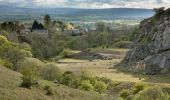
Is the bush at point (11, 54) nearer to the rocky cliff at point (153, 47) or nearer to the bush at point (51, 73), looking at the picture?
the bush at point (51, 73)

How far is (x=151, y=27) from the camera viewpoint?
98.2m

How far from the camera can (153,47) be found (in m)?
91.1

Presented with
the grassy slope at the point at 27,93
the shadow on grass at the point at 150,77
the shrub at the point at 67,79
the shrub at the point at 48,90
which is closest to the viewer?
the grassy slope at the point at 27,93

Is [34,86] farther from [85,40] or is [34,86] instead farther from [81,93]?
[85,40]

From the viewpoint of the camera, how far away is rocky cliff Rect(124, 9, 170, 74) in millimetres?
83438

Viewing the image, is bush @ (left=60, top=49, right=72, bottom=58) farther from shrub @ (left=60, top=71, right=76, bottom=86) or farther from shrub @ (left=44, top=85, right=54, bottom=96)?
shrub @ (left=44, top=85, right=54, bottom=96)

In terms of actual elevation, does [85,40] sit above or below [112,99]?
below

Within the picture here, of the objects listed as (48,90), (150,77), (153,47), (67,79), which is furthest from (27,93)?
(153,47)

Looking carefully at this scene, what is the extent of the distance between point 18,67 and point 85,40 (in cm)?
10070

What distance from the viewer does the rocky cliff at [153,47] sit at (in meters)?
83.4

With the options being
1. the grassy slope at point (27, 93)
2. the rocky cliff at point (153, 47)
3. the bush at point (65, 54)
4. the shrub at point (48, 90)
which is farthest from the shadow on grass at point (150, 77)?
the bush at point (65, 54)

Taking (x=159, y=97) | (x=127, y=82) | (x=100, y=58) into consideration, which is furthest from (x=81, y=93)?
(x=100, y=58)

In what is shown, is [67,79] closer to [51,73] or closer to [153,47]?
[51,73]

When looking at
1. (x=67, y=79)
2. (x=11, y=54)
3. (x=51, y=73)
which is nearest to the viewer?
(x=67, y=79)
